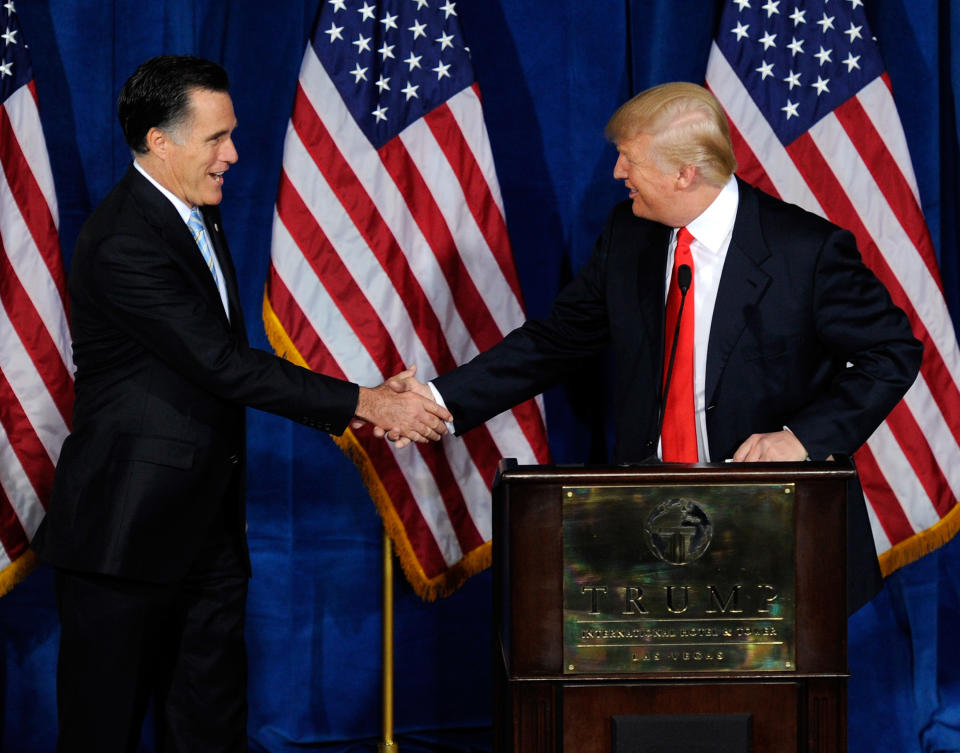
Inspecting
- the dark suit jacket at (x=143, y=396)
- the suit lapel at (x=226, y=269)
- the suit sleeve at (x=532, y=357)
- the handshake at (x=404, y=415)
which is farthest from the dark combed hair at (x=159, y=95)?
the suit sleeve at (x=532, y=357)

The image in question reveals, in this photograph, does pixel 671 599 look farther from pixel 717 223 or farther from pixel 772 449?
pixel 717 223

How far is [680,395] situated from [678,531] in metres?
0.61

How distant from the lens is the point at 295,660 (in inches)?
140

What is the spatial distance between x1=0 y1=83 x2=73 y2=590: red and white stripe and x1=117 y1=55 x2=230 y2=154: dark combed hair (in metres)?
0.58

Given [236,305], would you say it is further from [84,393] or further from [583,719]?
[583,719]

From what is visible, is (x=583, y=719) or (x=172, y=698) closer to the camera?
(x=583, y=719)

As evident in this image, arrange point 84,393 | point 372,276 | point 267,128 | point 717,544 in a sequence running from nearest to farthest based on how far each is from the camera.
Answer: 1. point 717,544
2. point 84,393
3. point 372,276
4. point 267,128

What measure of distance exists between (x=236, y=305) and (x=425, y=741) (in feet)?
4.93

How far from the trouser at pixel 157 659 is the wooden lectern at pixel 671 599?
0.96 m

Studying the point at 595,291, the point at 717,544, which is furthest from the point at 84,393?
the point at 717,544

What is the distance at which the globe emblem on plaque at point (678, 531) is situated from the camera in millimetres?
1896

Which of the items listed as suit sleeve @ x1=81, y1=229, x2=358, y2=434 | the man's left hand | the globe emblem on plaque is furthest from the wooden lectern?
suit sleeve @ x1=81, y1=229, x2=358, y2=434

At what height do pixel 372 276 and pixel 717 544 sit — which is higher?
pixel 372 276

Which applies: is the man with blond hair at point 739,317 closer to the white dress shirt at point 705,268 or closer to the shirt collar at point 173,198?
the white dress shirt at point 705,268
